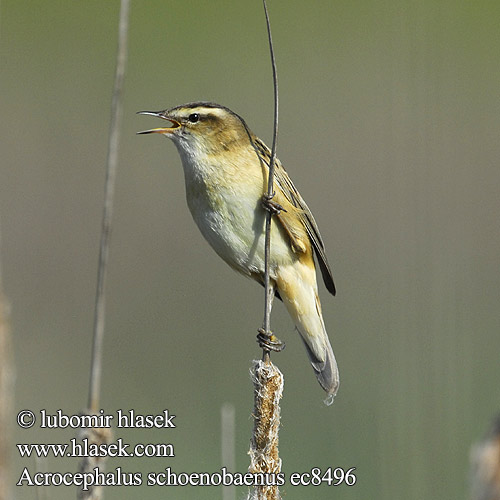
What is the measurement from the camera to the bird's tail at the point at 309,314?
3.61 meters

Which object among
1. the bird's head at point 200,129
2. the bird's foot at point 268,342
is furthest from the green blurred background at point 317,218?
the bird's head at point 200,129

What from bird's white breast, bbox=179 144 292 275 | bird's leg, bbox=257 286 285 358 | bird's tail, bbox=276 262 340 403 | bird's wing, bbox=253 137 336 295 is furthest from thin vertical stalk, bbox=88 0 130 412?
bird's tail, bbox=276 262 340 403

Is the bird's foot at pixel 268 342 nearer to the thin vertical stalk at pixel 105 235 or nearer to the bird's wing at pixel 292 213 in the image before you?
the bird's wing at pixel 292 213

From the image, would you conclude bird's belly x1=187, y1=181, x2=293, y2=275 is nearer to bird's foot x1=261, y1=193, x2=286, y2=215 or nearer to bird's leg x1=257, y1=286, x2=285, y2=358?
bird's foot x1=261, y1=193, x2=286, y2=215

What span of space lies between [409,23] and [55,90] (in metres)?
3.09

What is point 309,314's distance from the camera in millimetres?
3713

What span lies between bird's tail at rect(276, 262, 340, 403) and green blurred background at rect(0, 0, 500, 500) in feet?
0.95

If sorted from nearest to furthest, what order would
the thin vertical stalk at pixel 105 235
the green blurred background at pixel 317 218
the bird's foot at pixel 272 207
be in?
the thin vertical stalk at pixel 105 235 < the bird's foot at pixel 272 207 < the green blurred background at pixel 317 218

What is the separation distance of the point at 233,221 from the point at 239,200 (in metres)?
0.09

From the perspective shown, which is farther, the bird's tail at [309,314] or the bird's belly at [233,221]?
the bird's tail at [309,314]

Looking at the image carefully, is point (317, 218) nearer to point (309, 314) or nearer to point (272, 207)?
A: point (309, 314)

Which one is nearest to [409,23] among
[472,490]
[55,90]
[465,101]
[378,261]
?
[465,101]

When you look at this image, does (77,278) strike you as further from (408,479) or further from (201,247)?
(408,479)

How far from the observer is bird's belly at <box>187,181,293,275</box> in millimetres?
3285
